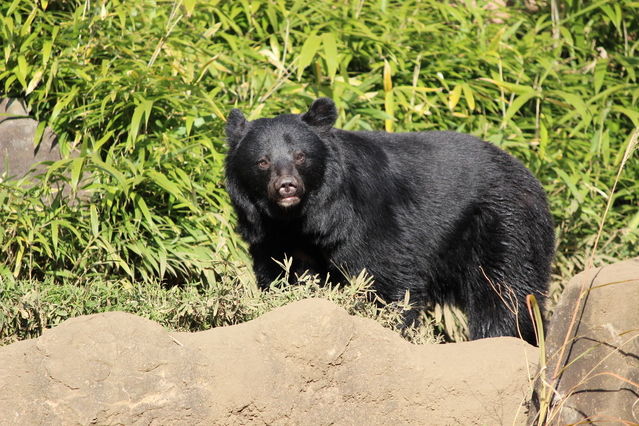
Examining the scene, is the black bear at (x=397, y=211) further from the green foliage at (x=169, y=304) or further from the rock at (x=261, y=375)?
the rock at (x=261, y=375)

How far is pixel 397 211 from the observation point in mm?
5457

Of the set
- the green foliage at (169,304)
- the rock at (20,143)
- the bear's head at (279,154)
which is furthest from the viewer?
the rock at (20,143)

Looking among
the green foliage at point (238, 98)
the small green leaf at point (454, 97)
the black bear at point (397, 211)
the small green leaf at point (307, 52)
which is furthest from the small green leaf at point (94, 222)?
the small green leaf at point (454, 97)

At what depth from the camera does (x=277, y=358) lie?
347cm

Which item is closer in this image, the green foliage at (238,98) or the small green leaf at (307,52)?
the green foliage at (238,98)

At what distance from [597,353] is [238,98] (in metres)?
3.83

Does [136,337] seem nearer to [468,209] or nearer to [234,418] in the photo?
[234,418]

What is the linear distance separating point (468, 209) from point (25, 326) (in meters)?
2.61

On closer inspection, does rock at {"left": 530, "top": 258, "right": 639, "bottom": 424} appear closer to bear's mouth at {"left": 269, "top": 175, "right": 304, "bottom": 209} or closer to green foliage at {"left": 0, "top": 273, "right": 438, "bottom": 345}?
green foliage at {"left": 0, "top": 273, "right": 438, "bottom": 345}

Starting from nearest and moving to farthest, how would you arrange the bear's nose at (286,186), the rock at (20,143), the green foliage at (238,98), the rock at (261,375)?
the rock at (261,375) → the bear's nose at (286,186) → the green foliage at (238,98) → the rock at (20,143)

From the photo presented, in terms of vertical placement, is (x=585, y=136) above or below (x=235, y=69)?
below

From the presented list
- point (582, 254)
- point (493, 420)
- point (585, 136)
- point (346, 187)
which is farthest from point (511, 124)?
point (493, 420)

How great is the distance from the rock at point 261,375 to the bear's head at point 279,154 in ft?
5.78

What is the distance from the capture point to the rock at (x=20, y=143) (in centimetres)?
615
